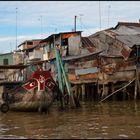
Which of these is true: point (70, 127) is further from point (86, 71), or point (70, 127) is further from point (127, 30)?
point (127, 30)

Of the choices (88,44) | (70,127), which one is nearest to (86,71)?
(88,44)

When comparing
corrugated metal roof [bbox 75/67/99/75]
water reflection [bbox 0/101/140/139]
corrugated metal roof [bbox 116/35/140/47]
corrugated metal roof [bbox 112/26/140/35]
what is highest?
corrugated metal roof [bbox 112/26/140/35]

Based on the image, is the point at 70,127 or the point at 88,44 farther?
the point at 88,44

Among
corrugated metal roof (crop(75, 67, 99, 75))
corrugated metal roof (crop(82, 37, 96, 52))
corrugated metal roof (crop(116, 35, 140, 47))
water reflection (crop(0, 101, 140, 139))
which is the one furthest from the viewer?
corrugated metal roof (crop(82, 37, 96, 52))

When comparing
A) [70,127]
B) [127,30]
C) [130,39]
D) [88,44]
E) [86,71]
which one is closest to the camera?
[70,127]

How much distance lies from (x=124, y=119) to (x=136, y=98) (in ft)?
32.5

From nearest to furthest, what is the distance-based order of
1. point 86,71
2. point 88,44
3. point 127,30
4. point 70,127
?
point 70,127 → point 86,71 → point 127,30 → point 88,44

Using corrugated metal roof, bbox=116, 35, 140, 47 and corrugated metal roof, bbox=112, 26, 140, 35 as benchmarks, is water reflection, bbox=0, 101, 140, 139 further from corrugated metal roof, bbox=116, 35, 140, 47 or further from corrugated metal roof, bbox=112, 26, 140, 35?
corrugated metal roof, bbox=112, 26, 140, 35

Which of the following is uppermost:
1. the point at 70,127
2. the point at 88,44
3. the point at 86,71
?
the point at 88,44

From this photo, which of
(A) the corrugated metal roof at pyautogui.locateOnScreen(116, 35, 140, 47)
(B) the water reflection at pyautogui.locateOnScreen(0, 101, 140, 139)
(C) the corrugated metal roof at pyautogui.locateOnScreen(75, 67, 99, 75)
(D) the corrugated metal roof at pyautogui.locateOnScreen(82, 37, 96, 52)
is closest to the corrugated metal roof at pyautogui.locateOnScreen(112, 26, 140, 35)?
(A) the corrugated metal roof at pyautogui.locateOnScreen(116, 35, 140, 47)

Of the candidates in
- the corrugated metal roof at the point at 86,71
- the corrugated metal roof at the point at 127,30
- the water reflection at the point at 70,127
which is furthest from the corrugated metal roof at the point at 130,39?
the water reflection at the point at 70,127

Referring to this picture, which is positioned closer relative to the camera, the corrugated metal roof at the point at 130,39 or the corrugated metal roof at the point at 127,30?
the corrugated metal roof at the point at 130,39

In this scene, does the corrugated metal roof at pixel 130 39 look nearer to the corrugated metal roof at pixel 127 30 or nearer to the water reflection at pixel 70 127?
the corrugated metal roof at pixel 127 30

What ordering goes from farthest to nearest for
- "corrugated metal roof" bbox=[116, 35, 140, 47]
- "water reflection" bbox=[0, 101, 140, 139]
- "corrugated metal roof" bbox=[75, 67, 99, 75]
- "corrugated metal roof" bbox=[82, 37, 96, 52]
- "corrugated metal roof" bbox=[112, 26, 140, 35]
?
"corrugated metal roof" bbox=[82, 37, 96, 52] → "corrugated metal roof" bbox=[112, 26, 140, 35] → "corrugated metal roof" bbox=[116, 35, 140, 47] → "corrugated metal roof" bbox=[75, 67, 99, 75] → "water reflection" bbox=[0, 101, 140, 139]
